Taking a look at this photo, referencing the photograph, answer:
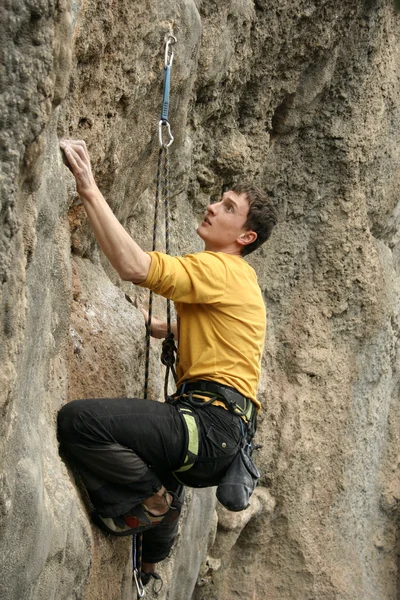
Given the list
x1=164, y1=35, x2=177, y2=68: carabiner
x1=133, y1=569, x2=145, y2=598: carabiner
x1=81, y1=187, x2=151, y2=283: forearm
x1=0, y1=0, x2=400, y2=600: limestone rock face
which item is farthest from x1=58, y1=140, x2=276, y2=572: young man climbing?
x1=164, y1=35, x2=177, y2=68: carabiner

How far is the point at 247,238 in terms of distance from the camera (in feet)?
12.4

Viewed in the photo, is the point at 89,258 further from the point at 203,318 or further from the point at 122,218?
the point at 203,318

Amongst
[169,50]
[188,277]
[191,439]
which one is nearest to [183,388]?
[191,439]

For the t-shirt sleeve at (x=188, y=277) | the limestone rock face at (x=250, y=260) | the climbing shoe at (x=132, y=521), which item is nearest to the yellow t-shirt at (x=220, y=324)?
the t-shirt sleeve at (x=188, y=277)

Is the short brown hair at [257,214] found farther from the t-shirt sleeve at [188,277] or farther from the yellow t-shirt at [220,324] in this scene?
the t-shirt sleeve at [188,277]

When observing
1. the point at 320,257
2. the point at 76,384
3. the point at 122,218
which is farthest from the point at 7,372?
the point at 320,257

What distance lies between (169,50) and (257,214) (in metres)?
0.76

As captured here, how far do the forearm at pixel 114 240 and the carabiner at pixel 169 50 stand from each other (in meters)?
0.78

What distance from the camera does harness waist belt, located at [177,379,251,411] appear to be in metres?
3.57

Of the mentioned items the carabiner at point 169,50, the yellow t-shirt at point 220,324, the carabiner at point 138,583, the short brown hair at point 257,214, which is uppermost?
the carabiner at point 169,50

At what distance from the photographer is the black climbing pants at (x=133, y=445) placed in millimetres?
3309

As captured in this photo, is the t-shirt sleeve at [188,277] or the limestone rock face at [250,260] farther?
the t-shirt sleeve at [188,277]

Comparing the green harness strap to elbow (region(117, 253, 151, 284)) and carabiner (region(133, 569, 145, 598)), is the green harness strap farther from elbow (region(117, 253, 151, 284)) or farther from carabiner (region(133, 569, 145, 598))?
carabiner (region(133, 569, 145, 598))

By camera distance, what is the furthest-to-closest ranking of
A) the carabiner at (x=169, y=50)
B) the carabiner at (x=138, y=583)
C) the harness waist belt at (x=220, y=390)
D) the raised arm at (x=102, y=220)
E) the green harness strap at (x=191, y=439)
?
the carabiner at (x=138, y=583), the carabiner at (x=169, y=50), the harness waist belt at (x=220, y=390), the green harness strap at (x=191, y=439), the raised arm at (x=102, y=220)
